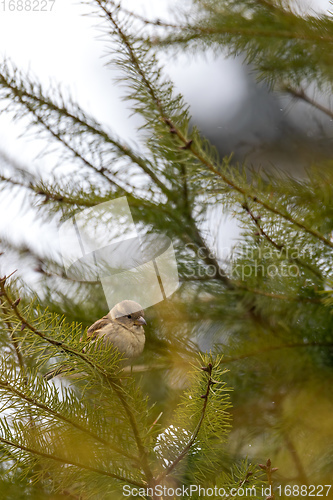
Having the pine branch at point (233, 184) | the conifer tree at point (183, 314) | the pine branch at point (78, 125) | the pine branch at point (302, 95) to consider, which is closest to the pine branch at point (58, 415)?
the conifer tree at point (183, 314)

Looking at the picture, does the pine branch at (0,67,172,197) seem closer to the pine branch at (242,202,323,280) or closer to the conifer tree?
the conifer tree

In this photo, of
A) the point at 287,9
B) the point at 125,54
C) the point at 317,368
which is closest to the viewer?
the point at 125,54

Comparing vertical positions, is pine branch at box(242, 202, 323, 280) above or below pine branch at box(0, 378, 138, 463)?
above

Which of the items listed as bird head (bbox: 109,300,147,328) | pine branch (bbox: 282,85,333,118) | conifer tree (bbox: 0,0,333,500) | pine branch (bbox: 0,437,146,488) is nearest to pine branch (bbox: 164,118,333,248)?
conifer tree (bbox: 0,0,333,500)

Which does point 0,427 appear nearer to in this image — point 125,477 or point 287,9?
point 125,477

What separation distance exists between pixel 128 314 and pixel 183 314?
21 centimetres

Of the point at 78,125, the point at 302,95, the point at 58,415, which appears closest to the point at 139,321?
the point at 58,415

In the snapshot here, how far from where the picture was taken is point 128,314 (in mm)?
436

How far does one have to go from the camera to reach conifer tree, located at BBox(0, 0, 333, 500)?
1.19 feet

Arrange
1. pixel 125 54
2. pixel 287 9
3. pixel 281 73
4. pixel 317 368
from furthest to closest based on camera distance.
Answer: pixel 281 73 → pixel 287 9 → pixel 317 368 → pixel 125 54

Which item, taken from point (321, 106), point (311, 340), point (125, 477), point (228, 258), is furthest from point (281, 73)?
point (125, 477)

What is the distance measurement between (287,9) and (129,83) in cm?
36

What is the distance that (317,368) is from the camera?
61cm

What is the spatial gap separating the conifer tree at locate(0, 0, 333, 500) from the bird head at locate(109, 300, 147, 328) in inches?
2.1
